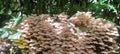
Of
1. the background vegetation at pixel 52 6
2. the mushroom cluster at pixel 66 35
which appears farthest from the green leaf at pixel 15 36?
the background vegetation at pixel 52 6

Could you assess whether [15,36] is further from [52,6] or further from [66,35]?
[52,6]

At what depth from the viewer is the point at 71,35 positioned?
122cm

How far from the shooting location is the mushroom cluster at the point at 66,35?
120 cm

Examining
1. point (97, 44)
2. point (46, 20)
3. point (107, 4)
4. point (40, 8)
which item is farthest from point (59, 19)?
point (107, 4)

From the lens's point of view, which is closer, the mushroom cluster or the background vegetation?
the mushroom cluster

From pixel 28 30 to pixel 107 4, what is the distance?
1.99 ft

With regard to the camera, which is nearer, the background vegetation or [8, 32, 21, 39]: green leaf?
[8, 32, 21, 39]: green leaf

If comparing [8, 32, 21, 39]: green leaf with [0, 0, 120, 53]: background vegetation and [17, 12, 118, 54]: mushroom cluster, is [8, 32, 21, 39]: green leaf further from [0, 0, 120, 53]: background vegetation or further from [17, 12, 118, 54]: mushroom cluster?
[0, 0, 120, 53]: background vegetation

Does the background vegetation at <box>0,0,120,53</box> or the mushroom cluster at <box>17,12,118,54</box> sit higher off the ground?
the background vegetation at <box>0,0,120,53</box>

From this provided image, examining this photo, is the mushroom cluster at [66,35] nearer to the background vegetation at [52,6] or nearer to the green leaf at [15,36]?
the green leaf at [15,36]

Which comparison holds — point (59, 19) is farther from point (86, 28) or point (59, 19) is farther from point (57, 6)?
point (57, 6)

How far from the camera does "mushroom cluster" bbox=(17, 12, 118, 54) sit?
1196mm

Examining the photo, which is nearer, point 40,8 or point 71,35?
point 71,35

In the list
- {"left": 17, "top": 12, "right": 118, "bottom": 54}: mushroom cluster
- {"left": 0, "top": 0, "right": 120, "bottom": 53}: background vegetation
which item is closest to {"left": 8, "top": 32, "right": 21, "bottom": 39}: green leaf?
{"left": 17, "top": 12, "right": 118, "bottom": 54}: mushroom cluster
